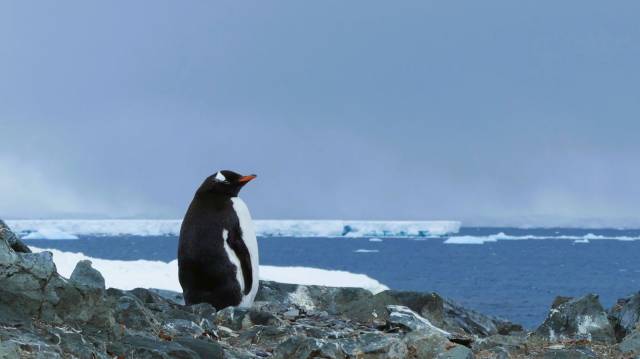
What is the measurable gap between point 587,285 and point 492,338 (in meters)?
67.1

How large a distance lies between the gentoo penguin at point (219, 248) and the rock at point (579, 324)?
2804mm

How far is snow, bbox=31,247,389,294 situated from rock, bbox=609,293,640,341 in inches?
434

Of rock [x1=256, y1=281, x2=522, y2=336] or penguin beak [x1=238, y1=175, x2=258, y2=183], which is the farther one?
penguin beak [x1=238, y1=175, x2=258, y2=183]

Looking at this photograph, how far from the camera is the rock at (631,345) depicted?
20.8 feet

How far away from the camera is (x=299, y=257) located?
11100 centimetres

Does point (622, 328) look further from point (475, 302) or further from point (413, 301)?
point (475, 302)

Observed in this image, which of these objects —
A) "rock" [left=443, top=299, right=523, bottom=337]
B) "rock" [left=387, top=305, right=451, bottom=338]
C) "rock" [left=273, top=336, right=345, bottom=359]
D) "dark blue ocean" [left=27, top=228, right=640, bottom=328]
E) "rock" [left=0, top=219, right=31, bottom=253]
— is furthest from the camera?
"dark blue ocean" [left=27, top=228, right=640, bottom=328]

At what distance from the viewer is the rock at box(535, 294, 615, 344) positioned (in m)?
6.92

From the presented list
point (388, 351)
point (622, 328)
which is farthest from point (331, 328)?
point (622, 328)

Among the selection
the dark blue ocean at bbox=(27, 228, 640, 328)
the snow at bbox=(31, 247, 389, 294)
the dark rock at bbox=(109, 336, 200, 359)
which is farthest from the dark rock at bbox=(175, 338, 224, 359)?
the dark blue ocean at bbox=(27, 228, 640, 328)

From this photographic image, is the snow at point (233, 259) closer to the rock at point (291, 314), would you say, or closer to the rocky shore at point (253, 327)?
the rocky shore at point (253, 327)

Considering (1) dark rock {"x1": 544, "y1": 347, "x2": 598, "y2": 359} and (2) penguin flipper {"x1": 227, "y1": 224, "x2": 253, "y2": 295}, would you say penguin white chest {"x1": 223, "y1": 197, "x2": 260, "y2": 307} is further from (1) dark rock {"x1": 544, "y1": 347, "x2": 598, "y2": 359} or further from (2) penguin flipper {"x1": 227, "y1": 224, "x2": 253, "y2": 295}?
(1) dark rock {"x1": 544, "y1": 347, "x2": 598, "y2": 359}

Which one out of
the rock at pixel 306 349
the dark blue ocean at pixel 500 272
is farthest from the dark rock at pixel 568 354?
the dark blue ocean at pixel 500 272

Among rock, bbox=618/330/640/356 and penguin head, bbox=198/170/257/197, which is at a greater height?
penguin head, bbox=198/170/257/197
